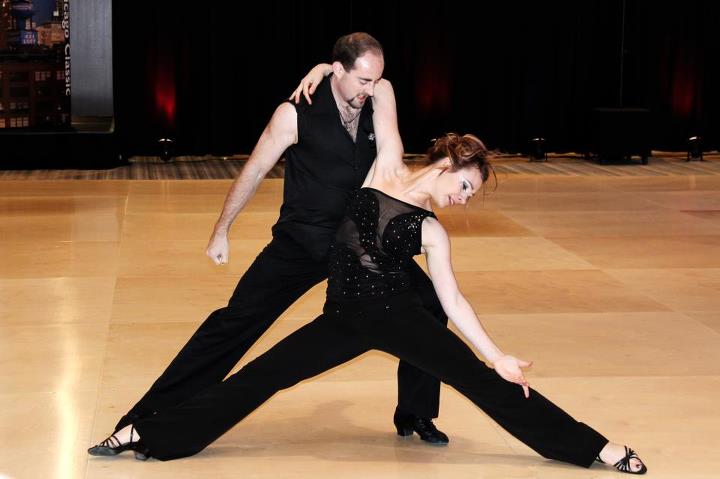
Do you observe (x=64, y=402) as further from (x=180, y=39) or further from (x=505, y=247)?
(x=180, y=39)

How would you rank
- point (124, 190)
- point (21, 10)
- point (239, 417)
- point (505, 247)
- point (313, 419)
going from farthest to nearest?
point (21, 10) → point (124, 190) → point (505, 247) → point (313, 419) → point (239, 417)

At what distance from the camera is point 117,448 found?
4.39 meters

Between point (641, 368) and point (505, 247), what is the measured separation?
3.17 metres

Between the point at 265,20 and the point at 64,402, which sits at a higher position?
the point at 265,20

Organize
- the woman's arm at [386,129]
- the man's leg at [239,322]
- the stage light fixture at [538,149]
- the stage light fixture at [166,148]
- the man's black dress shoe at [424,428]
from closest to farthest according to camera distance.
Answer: the woman's arm at [386,129] → the man's leg at [239,322] → the man's black dress shoe at [424,428] → the stage light fixture at [166,148] → the stage light fixture at [538,149]

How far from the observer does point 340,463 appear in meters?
4.42

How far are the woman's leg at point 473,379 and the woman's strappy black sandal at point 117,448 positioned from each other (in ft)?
3.04

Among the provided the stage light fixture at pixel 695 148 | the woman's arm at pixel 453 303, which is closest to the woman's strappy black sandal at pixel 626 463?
the woman's arm at pixel 453 303

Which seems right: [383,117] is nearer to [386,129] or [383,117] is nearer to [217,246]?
[386,129]

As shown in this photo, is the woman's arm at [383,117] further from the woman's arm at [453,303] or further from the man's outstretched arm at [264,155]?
the woman's arm at [453,303]

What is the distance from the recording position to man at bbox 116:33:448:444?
4.41 metres

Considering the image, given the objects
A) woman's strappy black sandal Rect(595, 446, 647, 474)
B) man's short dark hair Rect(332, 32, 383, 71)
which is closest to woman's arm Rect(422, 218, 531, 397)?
woman's strappy black sandal Rect(595, 446, 647, 474)

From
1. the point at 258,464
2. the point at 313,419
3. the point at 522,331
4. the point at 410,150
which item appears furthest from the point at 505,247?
the point at 410,150

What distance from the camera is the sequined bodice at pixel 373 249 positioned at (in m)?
4.07
